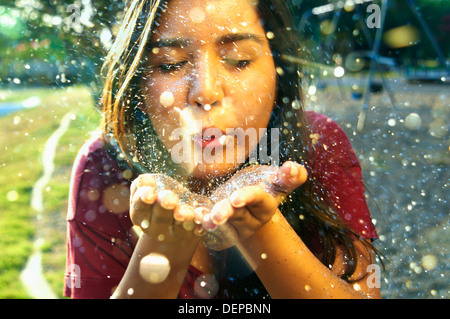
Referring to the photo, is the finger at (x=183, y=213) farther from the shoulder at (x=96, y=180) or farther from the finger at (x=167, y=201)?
the shoulder at (x=96, y=180)

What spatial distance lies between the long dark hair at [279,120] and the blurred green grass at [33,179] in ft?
0.78

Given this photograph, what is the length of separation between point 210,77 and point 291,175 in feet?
0.82

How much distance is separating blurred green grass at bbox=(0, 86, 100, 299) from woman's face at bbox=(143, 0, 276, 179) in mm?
498

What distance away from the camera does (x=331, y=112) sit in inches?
73.5

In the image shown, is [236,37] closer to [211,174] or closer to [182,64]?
[182,64]

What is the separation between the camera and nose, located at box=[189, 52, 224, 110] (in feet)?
2.22

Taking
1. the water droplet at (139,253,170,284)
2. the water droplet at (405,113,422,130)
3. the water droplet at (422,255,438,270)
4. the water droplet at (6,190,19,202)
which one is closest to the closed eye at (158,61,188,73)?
the water droplet at (139,253,170,284)

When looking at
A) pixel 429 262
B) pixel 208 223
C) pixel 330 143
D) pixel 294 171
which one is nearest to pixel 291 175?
pixel 294 171

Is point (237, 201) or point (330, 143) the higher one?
point (237, 201)

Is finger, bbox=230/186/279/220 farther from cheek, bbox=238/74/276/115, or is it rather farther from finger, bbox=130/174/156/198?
cheek, bbox=238/74/276/115

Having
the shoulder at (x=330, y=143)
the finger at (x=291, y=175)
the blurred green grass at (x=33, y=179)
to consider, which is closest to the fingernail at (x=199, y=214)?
the finger at (x=291, y=175)

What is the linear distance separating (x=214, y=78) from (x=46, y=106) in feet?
7.39

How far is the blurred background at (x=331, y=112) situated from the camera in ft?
4.13

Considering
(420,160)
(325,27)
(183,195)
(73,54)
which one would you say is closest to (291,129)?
(183,195)
